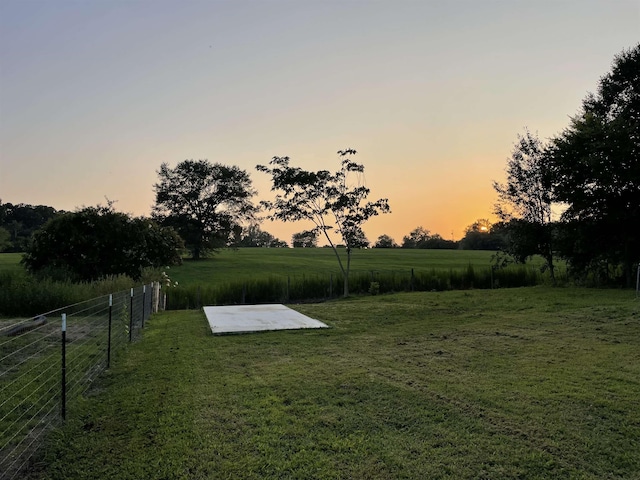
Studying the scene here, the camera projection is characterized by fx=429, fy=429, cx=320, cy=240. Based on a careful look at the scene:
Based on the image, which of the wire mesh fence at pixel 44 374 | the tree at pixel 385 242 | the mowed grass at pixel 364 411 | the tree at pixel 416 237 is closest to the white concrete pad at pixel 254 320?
the mowed grass at pixel 364 411

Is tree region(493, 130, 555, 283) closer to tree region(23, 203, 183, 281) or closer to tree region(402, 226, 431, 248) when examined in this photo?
tree region(23, 203, 183, 281)

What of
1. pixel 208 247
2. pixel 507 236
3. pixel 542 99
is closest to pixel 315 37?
pixel 542 99

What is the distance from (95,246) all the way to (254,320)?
7.62 meters

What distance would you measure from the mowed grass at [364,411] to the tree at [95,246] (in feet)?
27.8

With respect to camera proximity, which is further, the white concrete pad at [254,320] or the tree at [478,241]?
the tree at [478,241]

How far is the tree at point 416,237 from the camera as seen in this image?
68.3 m

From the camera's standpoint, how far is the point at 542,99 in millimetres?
12102

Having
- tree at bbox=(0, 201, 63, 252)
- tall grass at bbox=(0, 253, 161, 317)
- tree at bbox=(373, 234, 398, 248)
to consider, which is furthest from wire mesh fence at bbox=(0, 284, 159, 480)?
tree at bbox=(373, 234, 398, 248)

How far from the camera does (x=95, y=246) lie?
13.4 meters

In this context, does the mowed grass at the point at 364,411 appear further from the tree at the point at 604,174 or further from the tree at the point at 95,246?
the tree at the point at 604,174

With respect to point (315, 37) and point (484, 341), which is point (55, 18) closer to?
point (315, 37)

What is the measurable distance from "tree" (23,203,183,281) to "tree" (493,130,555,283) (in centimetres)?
1321

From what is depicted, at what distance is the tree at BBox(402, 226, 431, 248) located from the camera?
224 feet

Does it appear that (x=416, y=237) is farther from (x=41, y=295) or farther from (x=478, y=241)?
(x=41, y=295)
